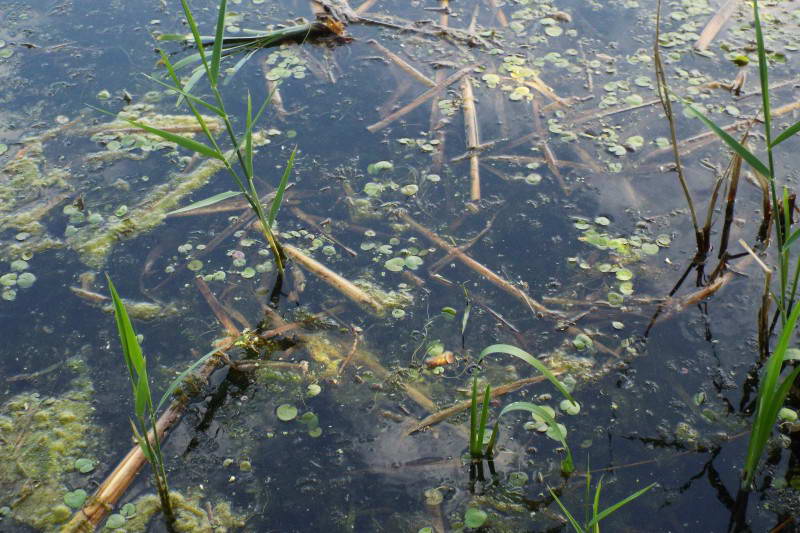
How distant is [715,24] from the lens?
428cm

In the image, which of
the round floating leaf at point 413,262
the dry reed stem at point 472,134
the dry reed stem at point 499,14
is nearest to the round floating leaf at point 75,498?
the round floating leaf at point 413,262

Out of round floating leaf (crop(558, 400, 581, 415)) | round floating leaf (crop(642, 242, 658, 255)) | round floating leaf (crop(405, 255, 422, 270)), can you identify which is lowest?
round floating leaf (crop(558, 400, 581, 415))

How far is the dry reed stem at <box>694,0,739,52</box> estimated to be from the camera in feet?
13.6

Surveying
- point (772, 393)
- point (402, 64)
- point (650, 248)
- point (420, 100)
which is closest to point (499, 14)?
point (402, 64)

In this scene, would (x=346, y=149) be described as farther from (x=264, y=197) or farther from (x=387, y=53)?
(x=387, y=53)

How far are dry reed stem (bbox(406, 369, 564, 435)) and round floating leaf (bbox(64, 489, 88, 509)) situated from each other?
3.57ft

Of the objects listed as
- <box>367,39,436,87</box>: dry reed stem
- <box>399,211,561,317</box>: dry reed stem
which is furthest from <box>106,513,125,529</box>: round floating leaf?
<box>367,39,436,87</box>: dry reed stem

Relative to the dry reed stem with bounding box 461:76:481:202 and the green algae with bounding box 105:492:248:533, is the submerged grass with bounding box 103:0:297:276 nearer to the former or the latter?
the dry reed stem with bounding box 461:76:481:202

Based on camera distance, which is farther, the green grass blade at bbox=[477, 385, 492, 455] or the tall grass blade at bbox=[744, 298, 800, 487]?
the green grass blade at bbox=[477, 385, 492, 455]

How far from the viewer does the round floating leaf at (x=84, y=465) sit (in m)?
2.38

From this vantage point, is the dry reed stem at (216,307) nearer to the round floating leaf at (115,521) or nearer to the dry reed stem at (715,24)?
the round floating leaf at (115,521)

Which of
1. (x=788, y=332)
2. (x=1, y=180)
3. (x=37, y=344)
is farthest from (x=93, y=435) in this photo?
(x=788, y=332)

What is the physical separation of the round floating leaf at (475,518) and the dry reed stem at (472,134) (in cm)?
155

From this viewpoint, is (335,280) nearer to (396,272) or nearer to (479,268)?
(396,272)
